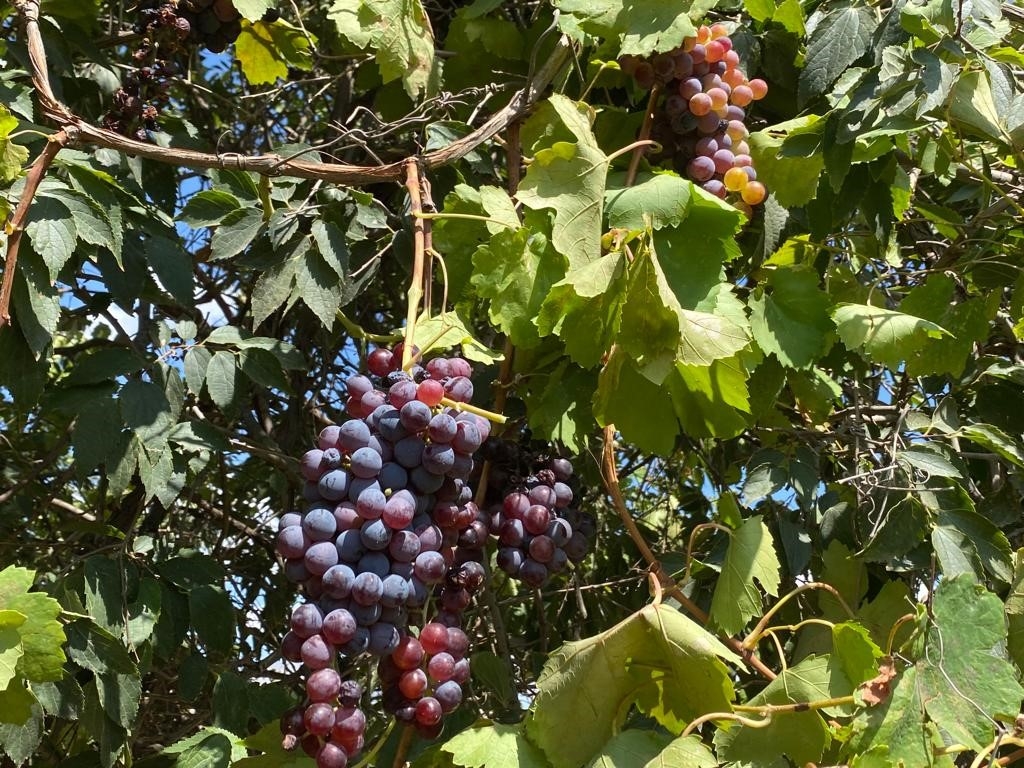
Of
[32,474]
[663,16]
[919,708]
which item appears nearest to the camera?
[919,708]

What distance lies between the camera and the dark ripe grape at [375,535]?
1.25 m

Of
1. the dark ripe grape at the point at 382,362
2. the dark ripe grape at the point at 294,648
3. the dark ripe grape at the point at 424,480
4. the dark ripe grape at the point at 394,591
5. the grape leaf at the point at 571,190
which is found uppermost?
the grape leaf at the point at 571,190

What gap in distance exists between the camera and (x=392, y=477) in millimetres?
1282

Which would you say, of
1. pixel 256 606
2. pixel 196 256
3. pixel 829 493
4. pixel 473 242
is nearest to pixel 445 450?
pixel 473 242

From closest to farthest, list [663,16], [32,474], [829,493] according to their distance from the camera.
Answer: [663,16] < [829,493] < [32,474]

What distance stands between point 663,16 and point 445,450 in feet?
2.67

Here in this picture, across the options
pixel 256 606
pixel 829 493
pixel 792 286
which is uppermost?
pixel 792 286

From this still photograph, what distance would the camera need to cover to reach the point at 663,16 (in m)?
1.67

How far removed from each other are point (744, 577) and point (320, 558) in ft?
2.15

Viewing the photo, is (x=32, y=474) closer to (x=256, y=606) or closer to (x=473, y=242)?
(x=256, y=606)

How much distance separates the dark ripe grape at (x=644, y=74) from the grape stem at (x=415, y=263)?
0.43m

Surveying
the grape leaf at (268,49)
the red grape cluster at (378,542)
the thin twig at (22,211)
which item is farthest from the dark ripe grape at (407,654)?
the grape leaf at (268,49)

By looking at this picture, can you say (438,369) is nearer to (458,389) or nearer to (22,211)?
(458,389)

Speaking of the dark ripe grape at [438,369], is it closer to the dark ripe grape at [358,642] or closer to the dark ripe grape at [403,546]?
the dark ripe grape at [403,546]
